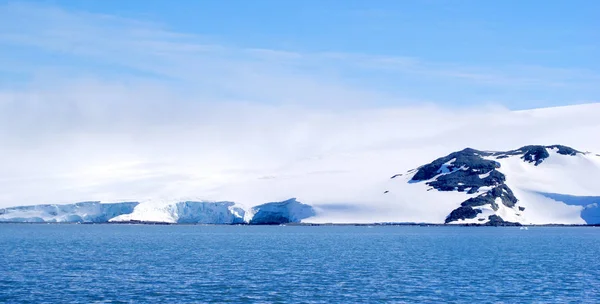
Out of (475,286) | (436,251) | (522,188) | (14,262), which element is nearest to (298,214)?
(522,188)

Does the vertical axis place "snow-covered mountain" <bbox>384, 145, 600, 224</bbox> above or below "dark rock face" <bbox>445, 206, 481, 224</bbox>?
above

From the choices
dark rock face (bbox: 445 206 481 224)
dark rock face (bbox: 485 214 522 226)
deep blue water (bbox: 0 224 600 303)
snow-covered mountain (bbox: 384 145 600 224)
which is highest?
snow-covered mountain (bbox: 384 145 600 224)

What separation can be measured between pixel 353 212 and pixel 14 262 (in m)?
137

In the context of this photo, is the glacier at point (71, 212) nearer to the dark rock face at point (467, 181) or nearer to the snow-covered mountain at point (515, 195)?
the snow-covered mountain at point (515, 195)

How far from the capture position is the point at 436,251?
78375mm

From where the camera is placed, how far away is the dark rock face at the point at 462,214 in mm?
180863

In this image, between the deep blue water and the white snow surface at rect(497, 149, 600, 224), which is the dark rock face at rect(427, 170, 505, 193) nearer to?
the white snow surface at rect(497, 149, 600, 224)

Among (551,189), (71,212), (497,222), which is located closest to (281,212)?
(71,212)

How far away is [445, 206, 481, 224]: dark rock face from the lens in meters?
181

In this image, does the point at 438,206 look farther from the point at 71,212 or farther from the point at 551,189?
the point at 71,212

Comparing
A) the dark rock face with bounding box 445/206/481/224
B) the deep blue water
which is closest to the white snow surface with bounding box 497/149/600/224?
the dark rock face with bounding box 445/206/481/224

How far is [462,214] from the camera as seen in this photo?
18100cm

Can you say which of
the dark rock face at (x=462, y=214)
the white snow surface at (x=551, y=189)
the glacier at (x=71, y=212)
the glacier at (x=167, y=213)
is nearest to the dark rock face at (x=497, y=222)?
the dark rock face at (x=462, y=214)

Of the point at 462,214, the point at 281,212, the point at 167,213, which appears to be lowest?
the point at 462,214
